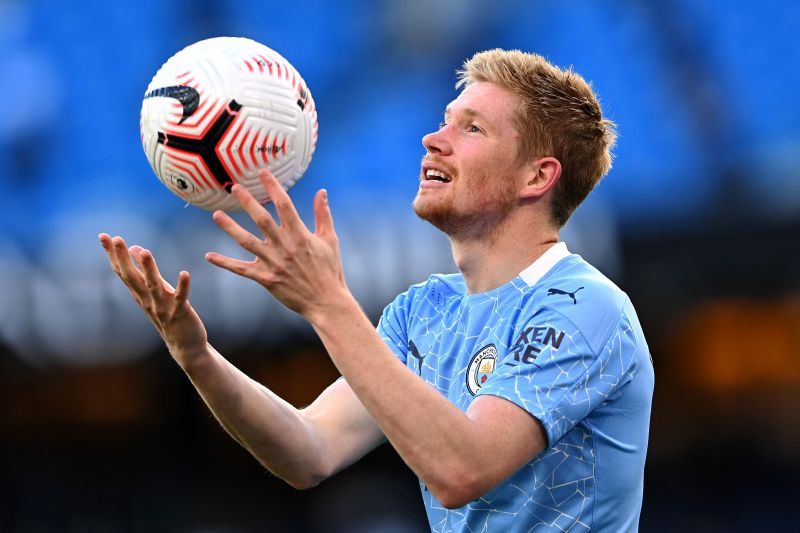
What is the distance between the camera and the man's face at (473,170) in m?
4.10

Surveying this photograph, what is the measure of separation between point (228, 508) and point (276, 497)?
1.27 ft

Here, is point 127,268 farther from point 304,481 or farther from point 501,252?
point 501,252

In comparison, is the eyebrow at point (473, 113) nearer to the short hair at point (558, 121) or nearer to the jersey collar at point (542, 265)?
the short hair at point (558, 121)

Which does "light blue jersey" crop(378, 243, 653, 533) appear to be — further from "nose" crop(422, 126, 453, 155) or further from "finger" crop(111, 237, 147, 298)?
"finger" crop(111, 237, 147, 298)

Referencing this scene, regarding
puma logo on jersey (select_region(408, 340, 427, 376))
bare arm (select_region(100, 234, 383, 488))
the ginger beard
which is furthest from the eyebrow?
bare arm (select_region(100, 234, 383, 488))

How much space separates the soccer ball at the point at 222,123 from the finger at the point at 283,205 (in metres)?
0.45

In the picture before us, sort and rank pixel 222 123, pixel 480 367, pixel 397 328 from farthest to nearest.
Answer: pixel 397 328 → pixel 480 367 → pixel 222 123

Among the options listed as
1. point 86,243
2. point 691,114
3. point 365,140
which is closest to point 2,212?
point 86,243

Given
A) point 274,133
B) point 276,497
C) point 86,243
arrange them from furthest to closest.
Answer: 1. point 276,497
2. point 86,243
3. point 274,133

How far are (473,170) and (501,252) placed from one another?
0.33 meters

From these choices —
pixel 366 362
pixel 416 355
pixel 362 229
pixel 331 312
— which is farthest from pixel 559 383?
pixel 362 229

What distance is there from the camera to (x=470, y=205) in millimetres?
4086

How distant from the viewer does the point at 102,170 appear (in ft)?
26.9

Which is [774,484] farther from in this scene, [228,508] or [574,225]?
[228,508]
